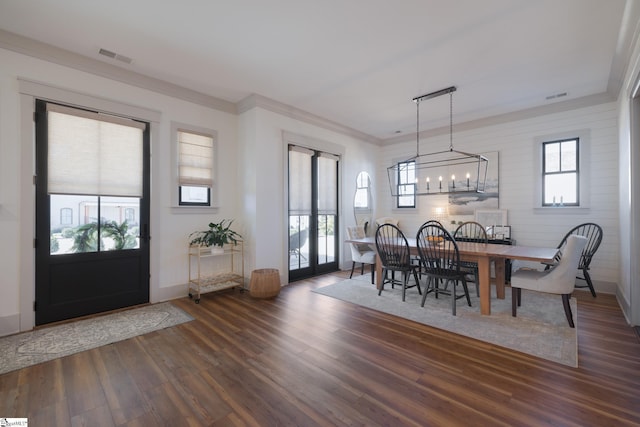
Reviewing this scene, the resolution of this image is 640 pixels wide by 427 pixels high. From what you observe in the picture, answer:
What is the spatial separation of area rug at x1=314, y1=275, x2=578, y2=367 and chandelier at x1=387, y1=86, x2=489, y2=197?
6.63 feet

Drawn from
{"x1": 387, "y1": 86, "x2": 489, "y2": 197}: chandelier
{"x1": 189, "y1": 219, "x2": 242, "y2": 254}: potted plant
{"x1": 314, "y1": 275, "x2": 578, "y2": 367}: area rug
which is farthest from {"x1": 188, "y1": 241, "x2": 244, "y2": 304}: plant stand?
{"x1": 387, "y1": 86, "x2": 489, "y2": 197}: chandelier

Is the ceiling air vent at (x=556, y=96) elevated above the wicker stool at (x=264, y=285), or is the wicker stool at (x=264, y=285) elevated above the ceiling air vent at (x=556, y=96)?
the ceiling air vent at (x=556, y=96)

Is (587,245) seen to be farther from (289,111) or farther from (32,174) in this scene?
(32,174)

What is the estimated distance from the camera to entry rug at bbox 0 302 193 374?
2484 millimetres

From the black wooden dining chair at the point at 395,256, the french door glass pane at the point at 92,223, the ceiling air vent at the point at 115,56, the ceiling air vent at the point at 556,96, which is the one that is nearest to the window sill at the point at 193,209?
the french door glass pane at the point at 92,223

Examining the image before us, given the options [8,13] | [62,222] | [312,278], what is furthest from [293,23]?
[312,278]

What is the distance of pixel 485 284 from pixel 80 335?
4517 mm

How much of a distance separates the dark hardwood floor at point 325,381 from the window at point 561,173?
2.39 meters

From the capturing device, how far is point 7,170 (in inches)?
115

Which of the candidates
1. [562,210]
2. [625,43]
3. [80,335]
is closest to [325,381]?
[80,335]

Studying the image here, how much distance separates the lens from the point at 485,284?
344 centimetres

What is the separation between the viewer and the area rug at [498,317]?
2645mm

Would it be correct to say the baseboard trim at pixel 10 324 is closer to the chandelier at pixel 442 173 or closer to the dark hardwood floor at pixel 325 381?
the dark hardwood floor at pixel 325 381

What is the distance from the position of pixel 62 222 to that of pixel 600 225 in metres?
7.42
